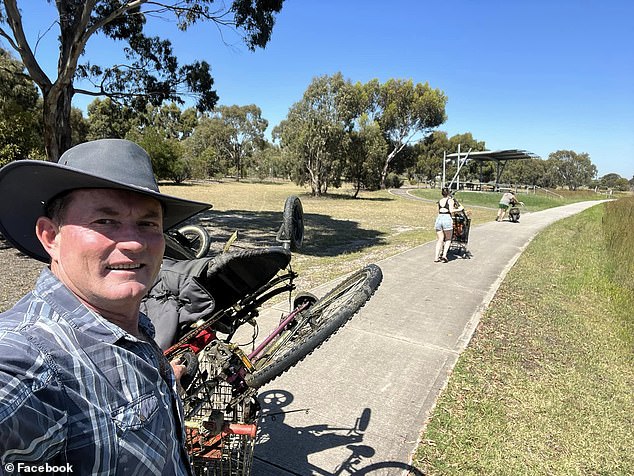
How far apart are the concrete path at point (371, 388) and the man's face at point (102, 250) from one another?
2101 millimetres

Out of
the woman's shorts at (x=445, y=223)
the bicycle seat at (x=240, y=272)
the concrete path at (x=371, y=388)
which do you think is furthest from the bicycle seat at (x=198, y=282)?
the woman's shorts at (x=445, y=223)

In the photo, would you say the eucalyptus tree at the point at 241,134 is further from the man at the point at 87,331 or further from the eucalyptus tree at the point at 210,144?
the man at the point at 87,331

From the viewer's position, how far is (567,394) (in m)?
3.75

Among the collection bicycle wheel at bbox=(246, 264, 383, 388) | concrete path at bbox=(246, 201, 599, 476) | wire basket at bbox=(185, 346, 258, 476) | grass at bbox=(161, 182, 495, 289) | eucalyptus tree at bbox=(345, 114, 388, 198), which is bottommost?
concrete path at bbox=(246, 201, 599, 476)

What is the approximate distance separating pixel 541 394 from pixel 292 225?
2940 mm

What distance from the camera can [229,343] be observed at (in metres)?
2.28

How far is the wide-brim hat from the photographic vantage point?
1041 millimetres

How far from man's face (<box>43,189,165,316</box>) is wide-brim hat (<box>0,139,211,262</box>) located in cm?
5

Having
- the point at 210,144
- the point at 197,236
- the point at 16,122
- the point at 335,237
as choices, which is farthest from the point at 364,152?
the point at 210,144

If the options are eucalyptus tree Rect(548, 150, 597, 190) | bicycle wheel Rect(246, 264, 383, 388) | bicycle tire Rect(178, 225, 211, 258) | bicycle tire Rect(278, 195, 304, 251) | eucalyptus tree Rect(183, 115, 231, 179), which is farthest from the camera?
eucalyptus tree Rect(548, 150, 597, 190)

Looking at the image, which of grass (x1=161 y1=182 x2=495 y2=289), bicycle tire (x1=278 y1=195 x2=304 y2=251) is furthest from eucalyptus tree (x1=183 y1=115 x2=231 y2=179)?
bicycle tire (x1=278 y1=195 x2=304 y2=251)

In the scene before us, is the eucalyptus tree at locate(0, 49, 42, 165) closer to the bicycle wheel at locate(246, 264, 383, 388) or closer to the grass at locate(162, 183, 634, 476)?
the grass at locate(162, 183, 634, 476)

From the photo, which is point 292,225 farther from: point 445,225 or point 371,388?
point 445,225

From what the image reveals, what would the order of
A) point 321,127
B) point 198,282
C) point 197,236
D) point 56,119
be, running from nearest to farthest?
point 198,282, point 197,236, point 56,119, point 321,127
